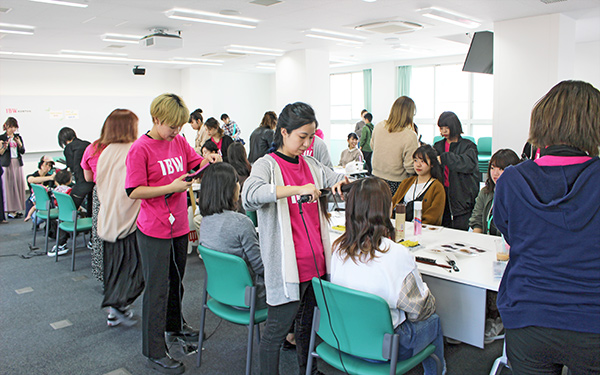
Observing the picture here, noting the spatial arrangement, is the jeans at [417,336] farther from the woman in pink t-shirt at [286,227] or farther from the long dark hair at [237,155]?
the long dark hair at [237,155]

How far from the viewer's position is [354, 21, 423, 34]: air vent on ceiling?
731 cm

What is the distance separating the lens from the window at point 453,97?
38.7ft

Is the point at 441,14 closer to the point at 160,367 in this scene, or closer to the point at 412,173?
the point at 412,173

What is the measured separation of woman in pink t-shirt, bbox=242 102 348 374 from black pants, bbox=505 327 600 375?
2.65 ft

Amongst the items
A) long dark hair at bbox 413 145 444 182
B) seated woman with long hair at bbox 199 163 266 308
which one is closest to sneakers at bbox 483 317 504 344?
long dark hair at bbox 413 145 444 182

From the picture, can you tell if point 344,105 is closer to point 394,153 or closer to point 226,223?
point 394,153

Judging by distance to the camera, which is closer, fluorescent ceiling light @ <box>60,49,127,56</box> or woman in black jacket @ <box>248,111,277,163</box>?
woman in black jacket @ <box>248,111,277,163</box>

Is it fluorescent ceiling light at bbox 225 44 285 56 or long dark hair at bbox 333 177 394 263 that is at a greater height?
fluorescent ceiling light at bbox 225 44 285 56

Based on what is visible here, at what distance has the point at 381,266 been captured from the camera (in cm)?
191

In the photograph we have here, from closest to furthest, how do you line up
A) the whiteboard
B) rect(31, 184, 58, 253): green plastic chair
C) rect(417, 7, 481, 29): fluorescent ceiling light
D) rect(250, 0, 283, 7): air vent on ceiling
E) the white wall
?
rect(31, 184, 58, 253): green plastic chair → rect(250, 0, 283, 7): air vent on ceiling → rect(417, 7, 481, 29): fluorescent ceiling light → the white wall → the whiteboard

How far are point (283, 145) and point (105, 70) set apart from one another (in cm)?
1117

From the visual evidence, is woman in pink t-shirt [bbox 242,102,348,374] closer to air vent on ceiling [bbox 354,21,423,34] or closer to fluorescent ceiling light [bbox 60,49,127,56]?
air vent on ceiling [bbox 354,21,423,34]

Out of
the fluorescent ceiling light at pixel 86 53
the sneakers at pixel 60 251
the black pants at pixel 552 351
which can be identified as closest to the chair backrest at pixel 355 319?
the black pants at pixel 552 351

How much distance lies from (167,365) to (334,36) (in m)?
7.04
